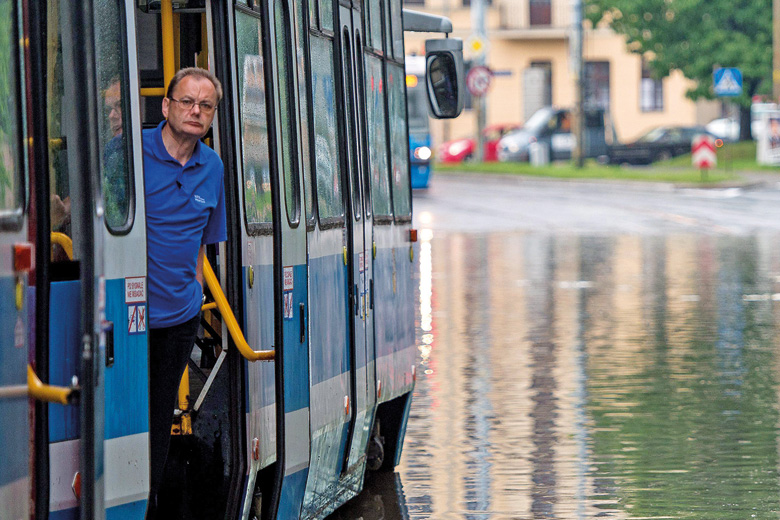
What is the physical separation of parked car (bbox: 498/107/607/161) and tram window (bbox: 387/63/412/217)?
45740 mm

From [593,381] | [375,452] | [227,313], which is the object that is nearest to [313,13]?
[227,313]

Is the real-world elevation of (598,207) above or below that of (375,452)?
below

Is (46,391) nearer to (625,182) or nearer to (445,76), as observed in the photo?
(445,76)

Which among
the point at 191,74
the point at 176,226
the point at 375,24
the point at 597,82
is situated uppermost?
the point at 597,82

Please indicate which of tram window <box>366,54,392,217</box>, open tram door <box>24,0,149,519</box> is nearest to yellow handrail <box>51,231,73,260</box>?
open tram door <box>24,0,149,519</box>

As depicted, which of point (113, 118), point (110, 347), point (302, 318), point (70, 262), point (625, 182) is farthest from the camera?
point (625, 182)

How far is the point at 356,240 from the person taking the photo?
783 cm

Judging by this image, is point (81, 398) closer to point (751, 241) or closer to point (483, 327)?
point (483, 327)

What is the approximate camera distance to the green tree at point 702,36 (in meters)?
50.8

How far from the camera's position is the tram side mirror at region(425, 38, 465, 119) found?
9.52 meters

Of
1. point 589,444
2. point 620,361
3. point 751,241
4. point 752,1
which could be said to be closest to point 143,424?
point 589,444

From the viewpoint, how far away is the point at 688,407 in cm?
1096

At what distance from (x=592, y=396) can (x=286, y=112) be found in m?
5.23

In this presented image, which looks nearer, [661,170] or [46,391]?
[46,391]
